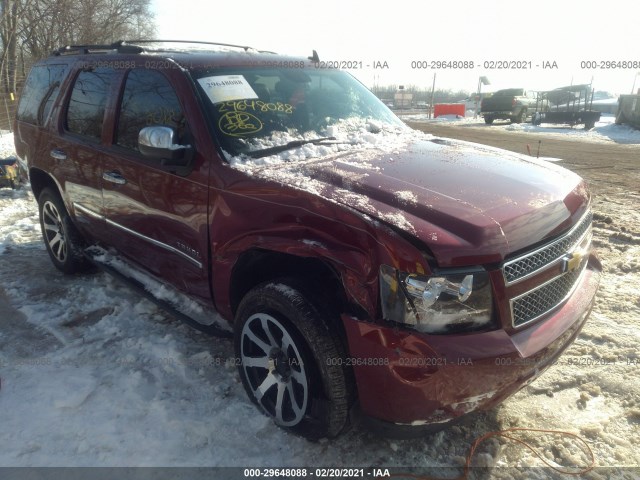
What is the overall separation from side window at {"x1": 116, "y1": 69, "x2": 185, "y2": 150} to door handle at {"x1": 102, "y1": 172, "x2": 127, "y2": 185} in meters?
0.22

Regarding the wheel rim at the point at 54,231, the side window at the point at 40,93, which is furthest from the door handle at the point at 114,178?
the side window at the point at 40,93

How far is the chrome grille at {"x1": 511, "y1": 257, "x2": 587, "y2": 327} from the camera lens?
7.06 feet

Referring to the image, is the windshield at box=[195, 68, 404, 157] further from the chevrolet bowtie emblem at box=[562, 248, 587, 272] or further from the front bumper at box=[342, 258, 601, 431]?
the chevrolet bowtie emblem at box=[562, 248, 587, 272]

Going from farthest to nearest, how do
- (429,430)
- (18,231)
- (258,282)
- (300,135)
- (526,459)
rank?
1. (18,231)
2. (300,135)
3. (258,282)
4. (526,459)
5. (429,430)

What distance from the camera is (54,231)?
188 inches

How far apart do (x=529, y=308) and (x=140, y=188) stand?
8.02 ft

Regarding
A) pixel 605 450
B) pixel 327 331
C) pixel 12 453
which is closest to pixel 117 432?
pixel 12 453

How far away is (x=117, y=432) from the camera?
2584 mm

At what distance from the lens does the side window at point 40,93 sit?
14.5 feet

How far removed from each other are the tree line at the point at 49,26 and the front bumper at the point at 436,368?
22.1 meters

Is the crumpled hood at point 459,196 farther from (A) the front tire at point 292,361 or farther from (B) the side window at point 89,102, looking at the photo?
(B) the side window at point 89,102

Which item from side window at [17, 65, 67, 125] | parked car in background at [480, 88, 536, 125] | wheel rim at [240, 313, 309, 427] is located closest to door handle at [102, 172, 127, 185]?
side window at [17, 65, 67, 125]

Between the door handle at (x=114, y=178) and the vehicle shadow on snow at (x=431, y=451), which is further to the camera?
the door handle at (x=114, y=178)

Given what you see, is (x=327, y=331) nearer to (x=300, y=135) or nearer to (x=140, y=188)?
(x=300, y=135)
